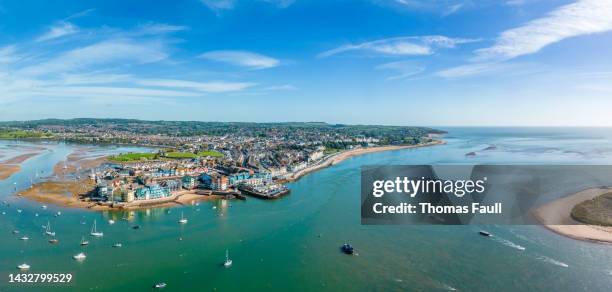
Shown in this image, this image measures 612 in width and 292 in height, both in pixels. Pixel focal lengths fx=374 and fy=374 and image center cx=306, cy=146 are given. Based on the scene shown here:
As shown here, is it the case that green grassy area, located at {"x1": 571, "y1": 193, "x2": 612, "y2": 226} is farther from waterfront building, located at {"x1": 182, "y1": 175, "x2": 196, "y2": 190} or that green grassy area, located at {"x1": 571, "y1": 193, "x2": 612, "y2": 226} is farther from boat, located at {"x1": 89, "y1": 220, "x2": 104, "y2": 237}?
waterfront building, located at {"x1": 182, "y1": 175, "x2": 196, "y2": 190}

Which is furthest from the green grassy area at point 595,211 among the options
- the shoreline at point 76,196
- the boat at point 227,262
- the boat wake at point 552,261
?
the shoreline at point 76,196

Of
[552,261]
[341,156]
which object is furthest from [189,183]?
[341,156]

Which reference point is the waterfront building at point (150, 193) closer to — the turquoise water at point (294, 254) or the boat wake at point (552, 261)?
the turquoise water at point (294, 254)

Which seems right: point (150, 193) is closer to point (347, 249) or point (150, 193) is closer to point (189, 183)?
point (189, 183)

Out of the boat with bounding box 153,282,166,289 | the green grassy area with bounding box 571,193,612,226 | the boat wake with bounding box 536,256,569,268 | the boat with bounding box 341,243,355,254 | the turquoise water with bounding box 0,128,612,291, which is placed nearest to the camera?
the boat with bounding box 153,282,166,289

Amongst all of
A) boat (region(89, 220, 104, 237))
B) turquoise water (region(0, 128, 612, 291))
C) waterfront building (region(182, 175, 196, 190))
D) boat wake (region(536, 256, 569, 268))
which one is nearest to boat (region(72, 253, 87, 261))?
Result: turquoise water (region(0, 128, 612, 291))

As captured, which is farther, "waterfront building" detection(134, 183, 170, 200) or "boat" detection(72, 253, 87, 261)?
"waterfront building" detection(134, 183, 170, 200)

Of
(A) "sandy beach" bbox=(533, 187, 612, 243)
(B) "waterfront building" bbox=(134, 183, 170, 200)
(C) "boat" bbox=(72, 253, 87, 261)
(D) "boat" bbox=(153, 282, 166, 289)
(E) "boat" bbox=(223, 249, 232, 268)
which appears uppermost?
(B) "waterfront building" bbox=(134, 183, 170, 200)
